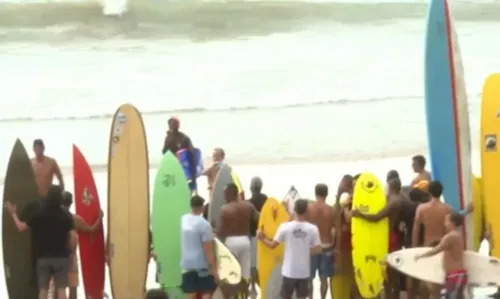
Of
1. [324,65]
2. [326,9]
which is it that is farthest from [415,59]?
[326,9]

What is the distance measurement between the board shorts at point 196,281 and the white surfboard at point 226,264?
12 cm

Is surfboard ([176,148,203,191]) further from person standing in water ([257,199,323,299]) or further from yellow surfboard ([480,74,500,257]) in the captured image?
person standing in water ([257,199,323,299])

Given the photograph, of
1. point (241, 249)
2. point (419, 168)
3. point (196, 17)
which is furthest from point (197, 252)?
point (196, 17)

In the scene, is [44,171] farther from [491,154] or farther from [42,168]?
[491,154]

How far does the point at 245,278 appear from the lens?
9008mm

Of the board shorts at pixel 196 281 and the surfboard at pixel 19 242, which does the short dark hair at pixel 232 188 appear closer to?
the board shorts at pixel 196 281

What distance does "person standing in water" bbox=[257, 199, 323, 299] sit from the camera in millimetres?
8461

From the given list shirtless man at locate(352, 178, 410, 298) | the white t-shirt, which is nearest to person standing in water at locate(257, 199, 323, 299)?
the white t-shirt

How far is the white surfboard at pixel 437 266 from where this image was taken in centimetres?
833

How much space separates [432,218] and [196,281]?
Answer: 6.10 ft

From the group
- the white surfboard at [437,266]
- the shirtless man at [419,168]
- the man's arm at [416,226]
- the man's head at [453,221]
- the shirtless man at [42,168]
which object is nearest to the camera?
the man's head at [453,221]

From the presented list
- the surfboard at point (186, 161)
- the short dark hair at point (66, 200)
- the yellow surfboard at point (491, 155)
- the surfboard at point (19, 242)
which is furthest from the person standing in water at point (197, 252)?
the surfboard at point (186, 161)

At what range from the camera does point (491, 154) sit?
9.82 meters

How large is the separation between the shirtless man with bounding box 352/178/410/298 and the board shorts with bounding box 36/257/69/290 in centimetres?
232
